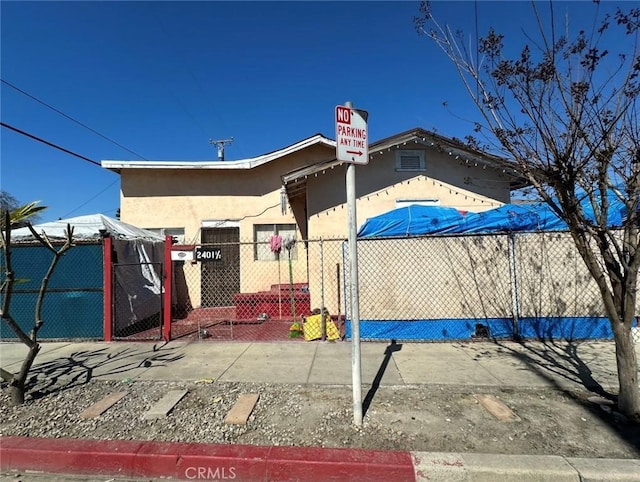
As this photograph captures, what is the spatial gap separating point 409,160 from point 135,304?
7.74 metres

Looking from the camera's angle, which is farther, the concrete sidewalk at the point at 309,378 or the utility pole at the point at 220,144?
the utility pole at the point at 220,144

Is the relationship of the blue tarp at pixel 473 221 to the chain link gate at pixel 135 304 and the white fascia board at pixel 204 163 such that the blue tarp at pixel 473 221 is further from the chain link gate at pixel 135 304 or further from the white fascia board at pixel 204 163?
the white fascia board at pixel 204 163

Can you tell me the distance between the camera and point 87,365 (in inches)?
218

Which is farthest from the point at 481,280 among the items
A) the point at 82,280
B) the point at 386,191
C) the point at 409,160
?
the point at 82,280

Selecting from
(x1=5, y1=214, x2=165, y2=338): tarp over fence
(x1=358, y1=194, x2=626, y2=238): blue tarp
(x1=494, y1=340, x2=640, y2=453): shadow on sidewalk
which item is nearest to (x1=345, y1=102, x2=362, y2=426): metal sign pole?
(x1=494, y1=340, x2=640, y2=453): shadow on sidewalk

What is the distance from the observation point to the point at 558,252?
21.1ft

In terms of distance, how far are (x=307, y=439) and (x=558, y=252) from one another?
565 cm

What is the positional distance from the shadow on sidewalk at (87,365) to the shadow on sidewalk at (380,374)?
3.24 meters

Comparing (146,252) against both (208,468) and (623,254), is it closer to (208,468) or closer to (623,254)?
(208,468)

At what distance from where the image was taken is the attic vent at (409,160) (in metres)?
9.44

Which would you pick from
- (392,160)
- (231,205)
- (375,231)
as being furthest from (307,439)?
(231,205)

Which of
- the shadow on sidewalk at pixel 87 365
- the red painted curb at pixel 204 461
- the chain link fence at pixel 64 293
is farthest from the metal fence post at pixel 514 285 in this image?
the chain link fence at pixel 64 293

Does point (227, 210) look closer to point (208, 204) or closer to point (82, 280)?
point (208, 204)

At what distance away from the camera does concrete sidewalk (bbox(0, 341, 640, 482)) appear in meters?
2.86
